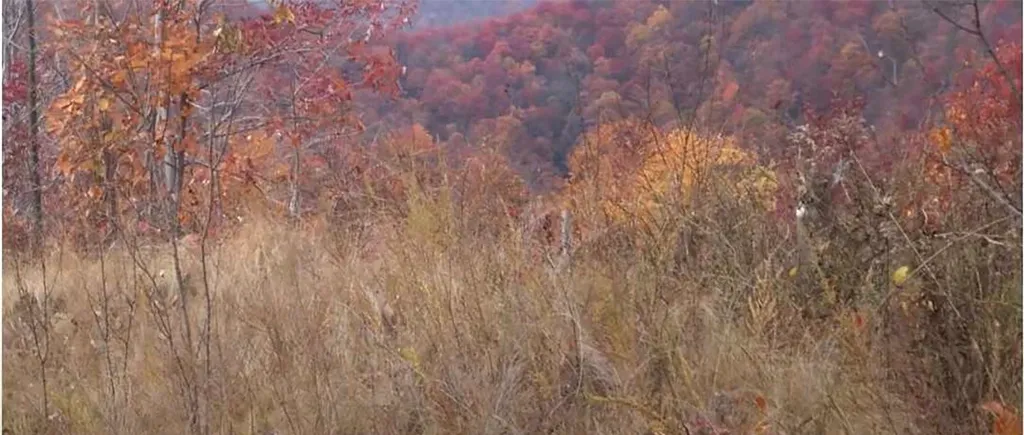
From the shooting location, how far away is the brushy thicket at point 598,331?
1973 mm

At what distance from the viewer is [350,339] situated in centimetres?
260

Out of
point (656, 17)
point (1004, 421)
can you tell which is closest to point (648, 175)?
point (1004, 421)

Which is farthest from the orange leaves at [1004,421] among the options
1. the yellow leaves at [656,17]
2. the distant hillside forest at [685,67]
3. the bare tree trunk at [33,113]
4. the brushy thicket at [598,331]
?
the yellow leaves at [656,17]

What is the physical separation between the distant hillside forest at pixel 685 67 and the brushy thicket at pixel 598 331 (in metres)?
0.41

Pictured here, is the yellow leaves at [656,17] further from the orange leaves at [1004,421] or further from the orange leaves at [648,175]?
the orange leaves at [1004,421]

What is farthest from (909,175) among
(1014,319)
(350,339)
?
(350,339)

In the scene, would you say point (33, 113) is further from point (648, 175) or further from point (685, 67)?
point (648, 175)

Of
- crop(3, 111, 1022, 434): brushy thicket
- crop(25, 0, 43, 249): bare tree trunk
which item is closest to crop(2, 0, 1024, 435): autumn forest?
crop(3, 111, 1022, 434): brushy thicket

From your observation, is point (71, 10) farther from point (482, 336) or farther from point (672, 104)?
point (482, 336)

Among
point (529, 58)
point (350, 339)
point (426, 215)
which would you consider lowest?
point (529, 58)

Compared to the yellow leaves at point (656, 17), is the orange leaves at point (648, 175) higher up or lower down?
higher up

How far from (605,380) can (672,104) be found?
1.38 metres

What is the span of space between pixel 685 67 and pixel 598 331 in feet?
6.93

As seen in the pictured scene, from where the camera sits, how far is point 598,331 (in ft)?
8.11
